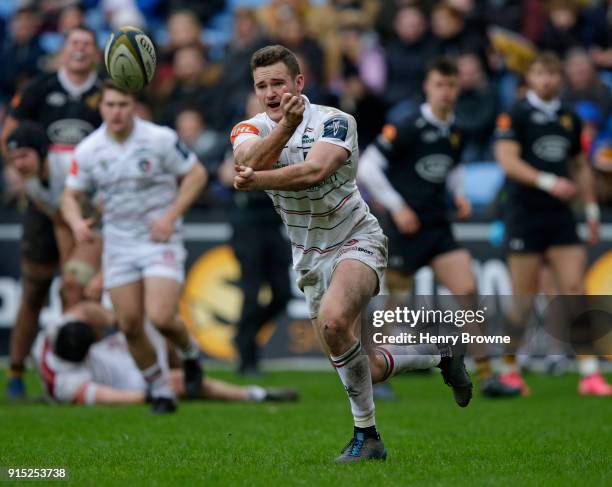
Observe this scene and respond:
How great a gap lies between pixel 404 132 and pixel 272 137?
465 cm

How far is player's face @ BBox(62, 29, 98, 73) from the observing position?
10.4 meters

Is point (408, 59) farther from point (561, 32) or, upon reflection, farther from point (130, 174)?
point (130, 174)

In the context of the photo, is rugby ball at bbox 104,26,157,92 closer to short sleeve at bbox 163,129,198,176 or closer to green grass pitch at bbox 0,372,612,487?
short sleeve at bbox 163,129,198,176

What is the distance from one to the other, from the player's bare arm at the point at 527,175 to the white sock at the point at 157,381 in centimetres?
404

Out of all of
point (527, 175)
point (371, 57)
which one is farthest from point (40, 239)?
Answer: point (371, 57)

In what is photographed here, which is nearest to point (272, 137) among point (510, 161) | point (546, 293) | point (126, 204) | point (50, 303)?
point (126, 204)

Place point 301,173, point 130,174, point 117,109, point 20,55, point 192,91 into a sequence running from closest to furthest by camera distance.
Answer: point 301,173, point 117,109, point 130,174, point 192,91, point 20,55

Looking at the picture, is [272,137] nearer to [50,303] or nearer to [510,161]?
[510,161]

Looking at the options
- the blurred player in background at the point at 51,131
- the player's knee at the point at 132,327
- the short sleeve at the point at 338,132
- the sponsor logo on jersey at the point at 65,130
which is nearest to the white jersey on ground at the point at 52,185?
the blurred player in background at the point at 51,131

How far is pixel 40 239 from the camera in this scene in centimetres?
1090

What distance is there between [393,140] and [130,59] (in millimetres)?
3588

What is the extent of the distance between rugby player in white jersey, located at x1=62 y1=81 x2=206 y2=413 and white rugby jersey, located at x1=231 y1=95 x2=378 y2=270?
2501mm

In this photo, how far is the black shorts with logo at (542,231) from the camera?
11039 mm

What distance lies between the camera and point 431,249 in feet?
34.6
